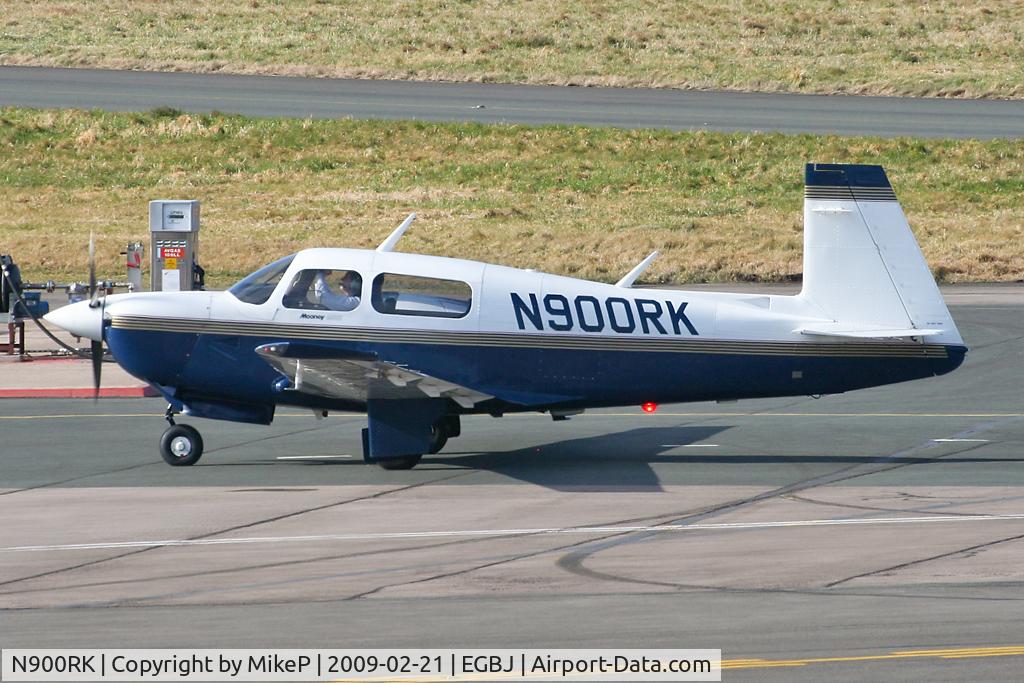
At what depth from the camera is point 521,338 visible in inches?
613

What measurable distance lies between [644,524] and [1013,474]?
4.68 meters

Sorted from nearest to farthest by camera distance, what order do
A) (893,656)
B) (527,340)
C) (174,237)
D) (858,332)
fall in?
(893,656), (858,332), (527,340), (174,237)

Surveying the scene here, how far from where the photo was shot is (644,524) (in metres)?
13.3

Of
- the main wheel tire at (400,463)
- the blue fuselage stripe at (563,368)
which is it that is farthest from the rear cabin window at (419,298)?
the main wheel tire at (400,463)

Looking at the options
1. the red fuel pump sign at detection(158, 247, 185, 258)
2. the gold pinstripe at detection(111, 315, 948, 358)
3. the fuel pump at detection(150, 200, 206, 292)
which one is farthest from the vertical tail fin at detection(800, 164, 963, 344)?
the red fuel pump sign at detection(158, 247, 185, 258)

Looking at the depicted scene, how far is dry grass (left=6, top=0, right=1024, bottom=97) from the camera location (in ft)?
171

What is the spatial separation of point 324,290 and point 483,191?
81.1 ft

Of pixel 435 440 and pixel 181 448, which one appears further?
pixel 435 440

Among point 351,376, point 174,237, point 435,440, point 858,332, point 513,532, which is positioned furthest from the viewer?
point 174,237

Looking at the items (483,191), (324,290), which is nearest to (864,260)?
(324,290)

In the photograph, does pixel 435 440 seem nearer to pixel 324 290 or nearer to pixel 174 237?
pixel 324 290

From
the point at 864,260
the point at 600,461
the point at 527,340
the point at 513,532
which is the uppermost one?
the point at 864,260

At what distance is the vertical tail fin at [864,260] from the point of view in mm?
15359

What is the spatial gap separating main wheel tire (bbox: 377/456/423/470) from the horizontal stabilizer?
4.48 metres
